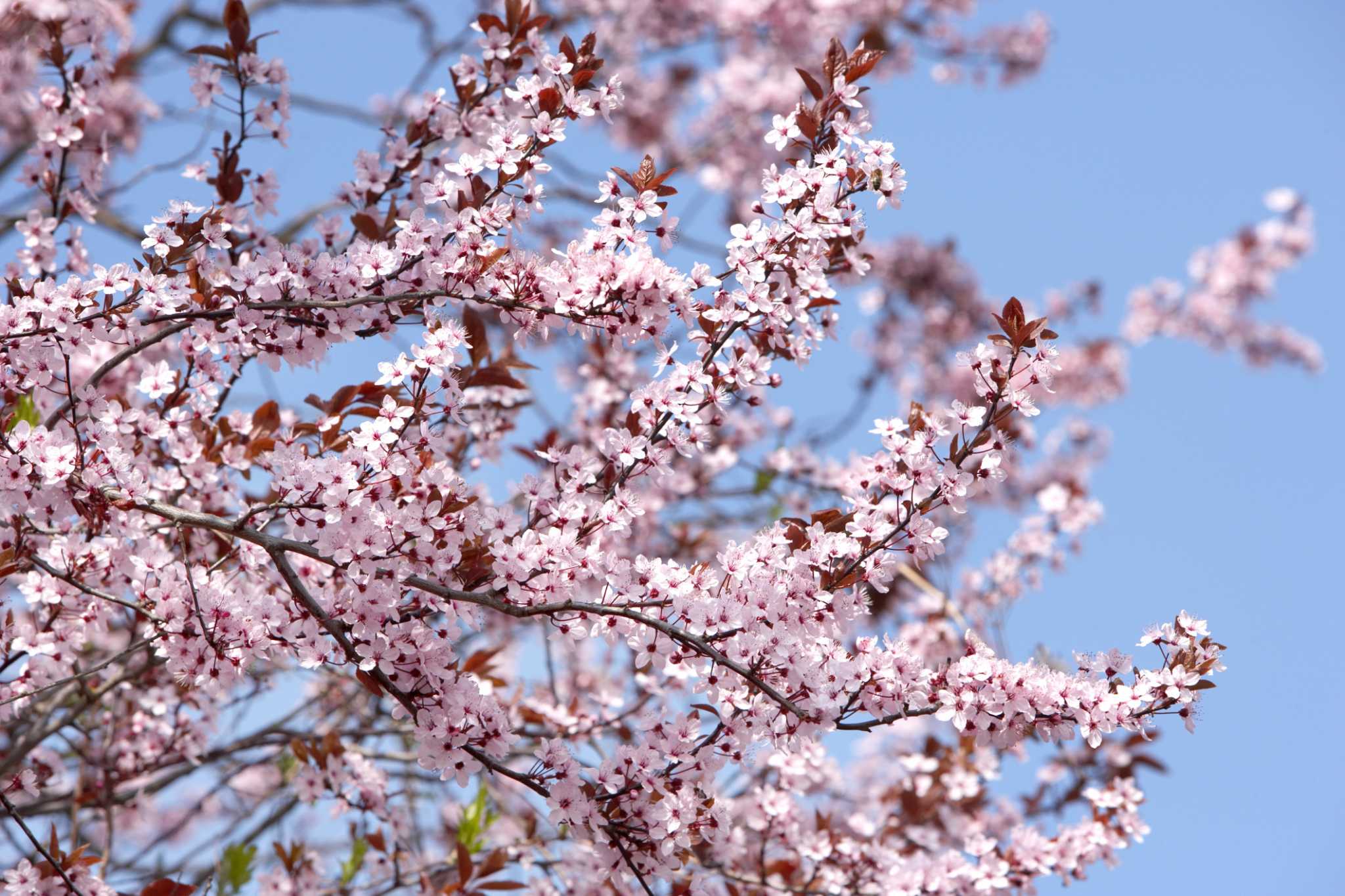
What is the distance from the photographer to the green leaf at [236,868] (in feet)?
12.2

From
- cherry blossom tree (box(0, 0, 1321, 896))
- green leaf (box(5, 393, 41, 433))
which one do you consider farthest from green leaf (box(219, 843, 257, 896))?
green leaf (box(5, 393, 41, 433))

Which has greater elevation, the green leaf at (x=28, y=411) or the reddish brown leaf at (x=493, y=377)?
the reddish brown leaf at (x=493, y=377)

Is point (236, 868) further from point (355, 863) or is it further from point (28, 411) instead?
point (28, 411)

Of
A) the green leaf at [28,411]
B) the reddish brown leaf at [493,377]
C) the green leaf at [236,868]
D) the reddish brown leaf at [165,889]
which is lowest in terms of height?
the reddish brown leaf at [165,889]

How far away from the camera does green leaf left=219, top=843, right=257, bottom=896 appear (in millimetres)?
3729

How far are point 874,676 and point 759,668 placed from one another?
0.31 meters

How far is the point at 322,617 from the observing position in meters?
2.27

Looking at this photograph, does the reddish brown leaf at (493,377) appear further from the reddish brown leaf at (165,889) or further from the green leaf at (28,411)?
the reddish brown leaf at (165,889)

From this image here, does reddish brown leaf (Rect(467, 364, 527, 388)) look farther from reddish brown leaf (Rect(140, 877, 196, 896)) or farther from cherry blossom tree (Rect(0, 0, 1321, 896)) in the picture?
reddish brown leaf (Rect(140, 877, 196, 896))

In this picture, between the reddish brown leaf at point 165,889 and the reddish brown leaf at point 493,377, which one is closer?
the reddish brown leaf at point 165,889

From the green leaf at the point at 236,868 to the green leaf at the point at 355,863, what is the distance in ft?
1.12

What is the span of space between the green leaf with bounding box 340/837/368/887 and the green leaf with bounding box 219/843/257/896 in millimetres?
341

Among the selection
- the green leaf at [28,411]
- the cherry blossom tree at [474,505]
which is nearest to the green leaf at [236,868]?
the cherry blossom tree at [474,505]

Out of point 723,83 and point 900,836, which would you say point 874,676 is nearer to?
point 900,836
